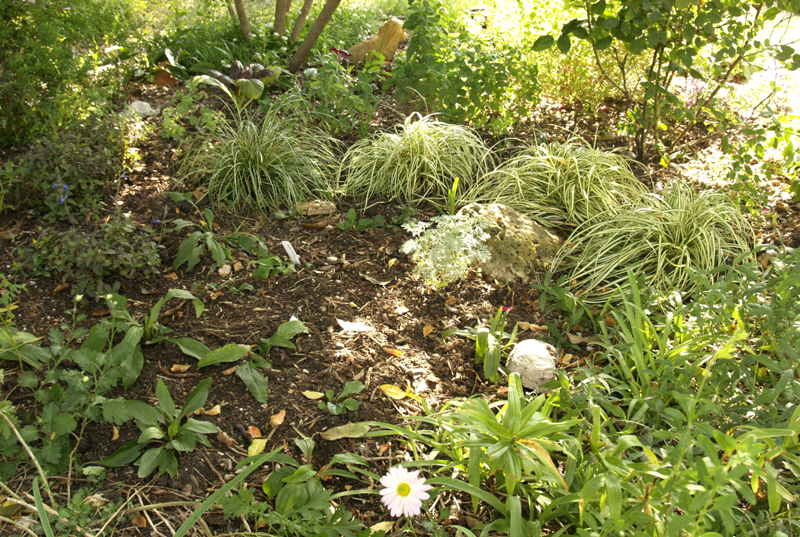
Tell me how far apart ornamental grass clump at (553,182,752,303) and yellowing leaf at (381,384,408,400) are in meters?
1.22

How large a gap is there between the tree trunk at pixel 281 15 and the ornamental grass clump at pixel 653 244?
334 centimetres

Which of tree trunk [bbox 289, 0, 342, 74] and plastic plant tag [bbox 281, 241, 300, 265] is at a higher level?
tree trunk [bbox 289, 0, 342, 74]

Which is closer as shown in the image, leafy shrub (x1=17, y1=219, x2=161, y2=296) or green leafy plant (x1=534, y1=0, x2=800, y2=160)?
leafy shrub (x1=17, y1=219, x2=161, y2=296)

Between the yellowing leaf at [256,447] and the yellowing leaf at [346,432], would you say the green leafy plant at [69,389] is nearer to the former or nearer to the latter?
the yellowing leaf at [256,447]

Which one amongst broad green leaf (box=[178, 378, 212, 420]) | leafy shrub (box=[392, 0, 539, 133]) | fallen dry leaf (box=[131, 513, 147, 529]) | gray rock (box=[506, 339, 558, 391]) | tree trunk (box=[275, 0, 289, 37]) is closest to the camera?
fallen dry leaf (box=[131, 513, 147, 529])

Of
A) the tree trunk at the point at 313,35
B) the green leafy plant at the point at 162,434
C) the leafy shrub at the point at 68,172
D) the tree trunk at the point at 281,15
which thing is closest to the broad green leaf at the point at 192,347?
the green leafy plant at the point at 162,434

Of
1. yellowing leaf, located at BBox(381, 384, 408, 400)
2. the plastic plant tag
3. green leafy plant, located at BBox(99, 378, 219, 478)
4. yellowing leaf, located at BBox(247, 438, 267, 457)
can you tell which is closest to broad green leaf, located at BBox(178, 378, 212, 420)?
green leafy plant, located at BBox(99, 378, 219, 478)

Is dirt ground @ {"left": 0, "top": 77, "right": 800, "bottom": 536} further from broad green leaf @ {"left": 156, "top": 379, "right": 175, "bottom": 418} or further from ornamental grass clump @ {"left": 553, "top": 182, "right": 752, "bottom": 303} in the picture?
ornamental grass clump @ {"left": 553, "top": 182, "right": 752, "bottom": 303}

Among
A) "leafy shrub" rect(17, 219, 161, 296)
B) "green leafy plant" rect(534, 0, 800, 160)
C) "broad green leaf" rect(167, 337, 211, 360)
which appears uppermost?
"green leafy plant" rect(534, 0, 800, 160)

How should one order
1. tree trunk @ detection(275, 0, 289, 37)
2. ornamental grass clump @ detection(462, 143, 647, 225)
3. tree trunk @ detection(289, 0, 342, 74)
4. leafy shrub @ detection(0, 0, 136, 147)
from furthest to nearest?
1. tree trunk @ detection(275, 0, 289, 37)
2. tree trunk @ detection(289, 0, 342, 74)
3. ornamental grass clump @ detection(462, 143, 647, 225)
4. leafy shrub @ detection(0, 0, 136, 147)

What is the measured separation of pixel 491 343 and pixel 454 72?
87.6 inches

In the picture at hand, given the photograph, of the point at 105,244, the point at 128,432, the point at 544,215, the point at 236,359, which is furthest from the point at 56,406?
the point at 544,215

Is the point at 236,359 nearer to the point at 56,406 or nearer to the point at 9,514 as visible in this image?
the point at 56,406

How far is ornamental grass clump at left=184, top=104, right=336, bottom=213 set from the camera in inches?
126
